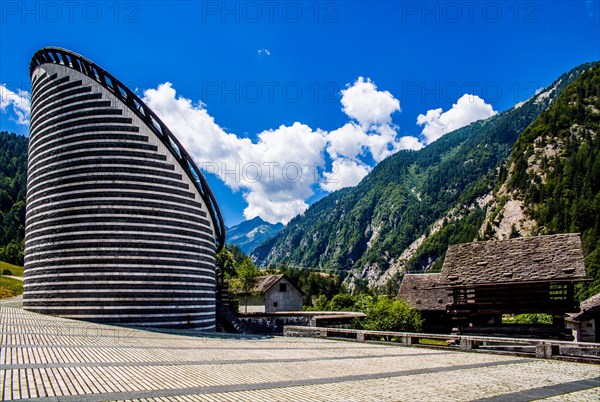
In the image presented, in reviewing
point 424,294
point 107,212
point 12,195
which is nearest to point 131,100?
point 107,212

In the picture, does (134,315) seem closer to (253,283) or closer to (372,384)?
(372,384)

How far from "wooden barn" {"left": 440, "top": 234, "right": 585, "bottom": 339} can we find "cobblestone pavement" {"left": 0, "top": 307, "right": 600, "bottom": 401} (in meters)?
8.51

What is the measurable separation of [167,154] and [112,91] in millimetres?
4969

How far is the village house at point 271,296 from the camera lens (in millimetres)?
54688

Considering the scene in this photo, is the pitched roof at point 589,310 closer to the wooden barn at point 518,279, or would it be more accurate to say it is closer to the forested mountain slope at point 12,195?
the wooden barn at point 518,279

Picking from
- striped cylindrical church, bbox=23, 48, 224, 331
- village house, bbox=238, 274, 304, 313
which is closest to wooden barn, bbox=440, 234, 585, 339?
striped cylindrical church, bbox=23, 48, 224, 331

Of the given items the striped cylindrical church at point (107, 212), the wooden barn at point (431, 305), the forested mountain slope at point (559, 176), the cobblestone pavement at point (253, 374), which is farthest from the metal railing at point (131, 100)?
the forested mountain slope at point (559, 176)

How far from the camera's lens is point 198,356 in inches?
582

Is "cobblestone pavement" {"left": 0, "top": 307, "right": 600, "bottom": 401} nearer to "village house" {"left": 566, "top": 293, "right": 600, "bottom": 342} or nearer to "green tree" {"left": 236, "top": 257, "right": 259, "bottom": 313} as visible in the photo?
"village house" {"left": 566, "top": 293, "right": 600, "bottom": 342}

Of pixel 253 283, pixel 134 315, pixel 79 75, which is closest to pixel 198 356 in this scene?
pixel 134 315

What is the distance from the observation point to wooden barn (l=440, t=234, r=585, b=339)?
79.0 ft

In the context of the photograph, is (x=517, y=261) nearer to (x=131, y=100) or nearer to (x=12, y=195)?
(x=131, y=100)

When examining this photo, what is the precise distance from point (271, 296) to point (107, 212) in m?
31.7

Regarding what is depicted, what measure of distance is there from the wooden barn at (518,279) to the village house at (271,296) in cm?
2902
